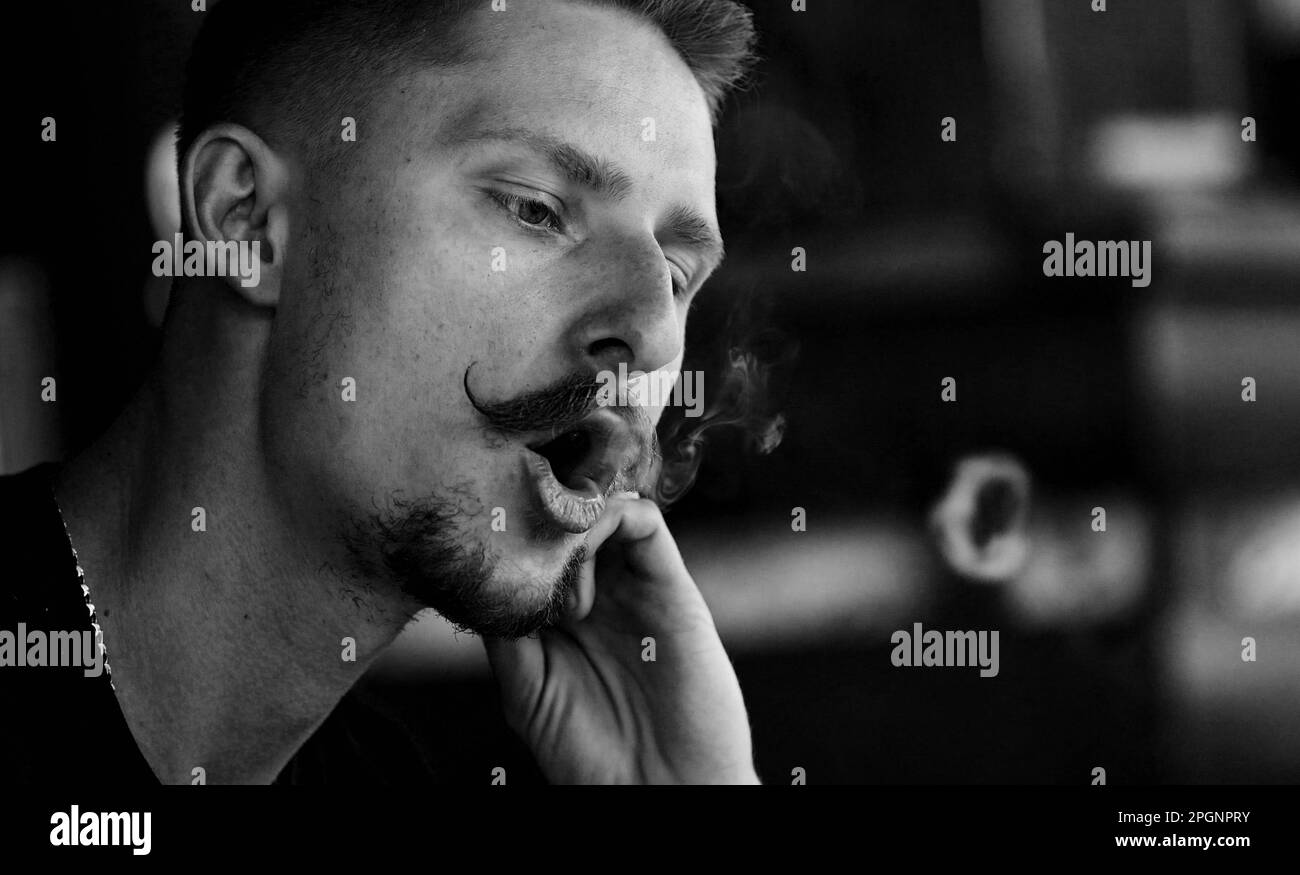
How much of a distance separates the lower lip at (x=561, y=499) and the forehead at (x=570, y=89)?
0.96ft

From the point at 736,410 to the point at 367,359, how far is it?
39 cm

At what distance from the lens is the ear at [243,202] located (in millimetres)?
1174

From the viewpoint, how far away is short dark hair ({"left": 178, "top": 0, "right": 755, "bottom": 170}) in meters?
1.18

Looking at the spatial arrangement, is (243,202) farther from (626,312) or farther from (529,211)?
(626,312)

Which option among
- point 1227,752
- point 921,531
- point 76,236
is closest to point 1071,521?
point 921,531

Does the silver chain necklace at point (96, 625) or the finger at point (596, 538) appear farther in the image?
the finger at point (596, 538)

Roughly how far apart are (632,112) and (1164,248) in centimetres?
60

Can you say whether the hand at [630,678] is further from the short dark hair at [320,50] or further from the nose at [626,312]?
the short dark hair at [320,50]

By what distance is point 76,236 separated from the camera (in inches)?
49.8

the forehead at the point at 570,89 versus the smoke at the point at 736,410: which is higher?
the forehead at the point at 570,89

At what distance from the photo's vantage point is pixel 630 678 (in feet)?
4.41

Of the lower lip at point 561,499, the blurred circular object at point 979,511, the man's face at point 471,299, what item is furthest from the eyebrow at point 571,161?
the blurred circular object at point 979,511

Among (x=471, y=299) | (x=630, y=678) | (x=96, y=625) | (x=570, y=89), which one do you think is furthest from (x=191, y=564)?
(x=570, y=89)

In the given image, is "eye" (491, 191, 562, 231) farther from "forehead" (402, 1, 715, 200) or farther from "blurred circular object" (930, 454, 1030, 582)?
"blurred circular object" (930, 454, 1030, 582)
